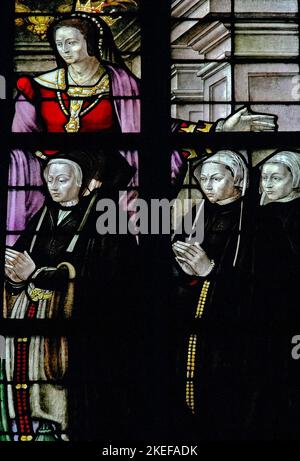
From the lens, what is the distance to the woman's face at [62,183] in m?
8.38

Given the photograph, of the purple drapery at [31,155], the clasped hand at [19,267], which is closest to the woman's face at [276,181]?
the purple drapery at [31,155]

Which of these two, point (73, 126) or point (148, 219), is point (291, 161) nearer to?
point (148, 219)

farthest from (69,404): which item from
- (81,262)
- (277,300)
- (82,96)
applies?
(82,96)

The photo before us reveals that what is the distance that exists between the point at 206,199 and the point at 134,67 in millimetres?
1155

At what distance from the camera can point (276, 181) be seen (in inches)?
330

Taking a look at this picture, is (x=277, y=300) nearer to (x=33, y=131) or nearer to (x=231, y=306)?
(x=231, y=306)

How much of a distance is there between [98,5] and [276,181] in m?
1.92

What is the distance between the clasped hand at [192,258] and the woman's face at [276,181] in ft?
2.08

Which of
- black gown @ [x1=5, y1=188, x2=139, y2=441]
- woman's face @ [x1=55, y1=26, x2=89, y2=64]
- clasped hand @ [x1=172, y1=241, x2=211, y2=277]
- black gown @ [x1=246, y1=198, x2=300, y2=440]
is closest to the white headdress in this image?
black gown @ [x1=246, y1=198, x2=300, y2=440]

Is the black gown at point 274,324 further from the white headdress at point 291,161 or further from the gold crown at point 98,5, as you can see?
the gold crown at point 98,5

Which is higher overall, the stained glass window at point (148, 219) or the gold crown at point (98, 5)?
the gold crown at point (98, 5)

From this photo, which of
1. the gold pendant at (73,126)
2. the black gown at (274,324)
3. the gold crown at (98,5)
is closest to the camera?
the black gown at (274,324)

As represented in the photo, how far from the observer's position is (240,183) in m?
8.38


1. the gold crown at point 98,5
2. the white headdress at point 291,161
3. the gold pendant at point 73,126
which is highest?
the gold crown at point 98,5
